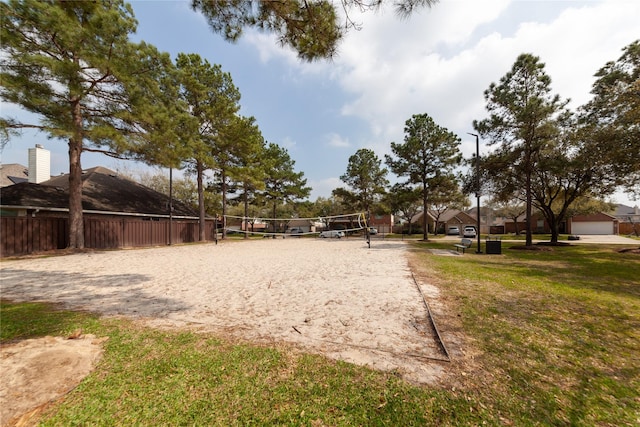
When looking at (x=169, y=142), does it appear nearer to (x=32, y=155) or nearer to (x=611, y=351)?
(x=32, y=155)

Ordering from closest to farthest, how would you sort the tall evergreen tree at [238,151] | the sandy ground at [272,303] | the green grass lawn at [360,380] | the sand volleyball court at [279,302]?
the green grass lawn at [360,380] < the sandy ground at [272,303] < the sand volleyball court at [279,302] < the tall evergreen tree at [238,151]

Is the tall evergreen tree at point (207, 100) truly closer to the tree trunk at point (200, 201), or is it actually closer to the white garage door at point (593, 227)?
the tree trunk at point (200, 201)

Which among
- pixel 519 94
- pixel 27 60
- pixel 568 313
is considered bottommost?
pixel 568 313

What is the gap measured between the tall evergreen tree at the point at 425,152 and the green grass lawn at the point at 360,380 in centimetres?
2154

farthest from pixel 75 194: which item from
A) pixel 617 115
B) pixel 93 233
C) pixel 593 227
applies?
pixel 593 227

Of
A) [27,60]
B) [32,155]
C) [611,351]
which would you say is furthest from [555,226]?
[32,155]

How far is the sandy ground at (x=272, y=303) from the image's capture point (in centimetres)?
337

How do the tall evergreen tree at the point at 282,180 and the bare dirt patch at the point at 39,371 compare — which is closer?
the bare dirt patch at the point at 39,371

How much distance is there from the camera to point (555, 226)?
20.2m

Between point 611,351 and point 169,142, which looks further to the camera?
point 169,142

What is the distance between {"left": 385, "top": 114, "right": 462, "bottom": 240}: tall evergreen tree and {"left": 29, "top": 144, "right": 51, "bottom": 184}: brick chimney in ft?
102

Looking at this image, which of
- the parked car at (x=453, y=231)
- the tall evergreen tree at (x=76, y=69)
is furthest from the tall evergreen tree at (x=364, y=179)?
the tall evergreen tree at (x=76, y=69)

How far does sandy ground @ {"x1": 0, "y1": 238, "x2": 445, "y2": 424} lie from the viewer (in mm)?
3367

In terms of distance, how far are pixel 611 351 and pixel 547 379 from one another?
151 centimetres
